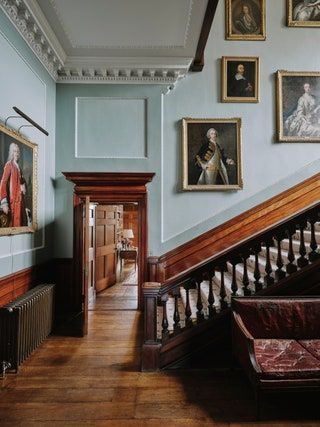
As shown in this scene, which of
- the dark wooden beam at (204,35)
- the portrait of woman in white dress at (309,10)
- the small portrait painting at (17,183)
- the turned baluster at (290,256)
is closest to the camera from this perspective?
the turned baluster at (290,256)

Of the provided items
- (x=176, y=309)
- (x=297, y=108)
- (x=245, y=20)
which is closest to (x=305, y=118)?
(x=297, y=108)

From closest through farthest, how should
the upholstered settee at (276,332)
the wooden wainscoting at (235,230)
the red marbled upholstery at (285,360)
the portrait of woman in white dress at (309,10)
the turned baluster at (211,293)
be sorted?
the red marbled upholstery at (285,360) → the upholstered settee at (276,332) → the turned baluster at (211,293) → the wooden wainscoting at (235,230) → the portrait of woman in white dress at (309,10)

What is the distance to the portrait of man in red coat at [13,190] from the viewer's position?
3.60m

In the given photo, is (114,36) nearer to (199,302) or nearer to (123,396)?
(199,302)

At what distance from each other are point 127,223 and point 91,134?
27.0 ft

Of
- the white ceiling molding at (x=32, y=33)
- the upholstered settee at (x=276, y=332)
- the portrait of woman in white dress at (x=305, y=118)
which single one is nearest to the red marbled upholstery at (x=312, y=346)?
the upholstered settee at (x=276, y=332)

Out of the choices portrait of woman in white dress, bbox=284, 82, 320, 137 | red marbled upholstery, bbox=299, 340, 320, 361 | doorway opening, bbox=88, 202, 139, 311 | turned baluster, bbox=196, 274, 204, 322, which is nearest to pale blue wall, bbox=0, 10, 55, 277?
doorway opening, bbox=88, 202, 139, 311

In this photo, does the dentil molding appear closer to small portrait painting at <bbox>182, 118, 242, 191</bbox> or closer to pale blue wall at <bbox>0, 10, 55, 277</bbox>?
pale blue wall at <bbox>0, 10, 55, 277</bbox>

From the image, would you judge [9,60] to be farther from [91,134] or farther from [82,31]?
[91,134]

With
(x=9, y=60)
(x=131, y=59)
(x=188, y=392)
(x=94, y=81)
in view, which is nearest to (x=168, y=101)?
(x=131, y=59)

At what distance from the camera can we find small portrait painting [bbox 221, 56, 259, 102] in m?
5.70

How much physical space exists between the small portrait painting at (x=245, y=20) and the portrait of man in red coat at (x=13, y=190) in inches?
173

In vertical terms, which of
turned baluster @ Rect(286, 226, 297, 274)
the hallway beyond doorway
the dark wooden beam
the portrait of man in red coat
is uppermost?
the dark wooden beam

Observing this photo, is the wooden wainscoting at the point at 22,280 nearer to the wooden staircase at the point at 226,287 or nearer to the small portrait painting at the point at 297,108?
the wooden staircase at the point at 226,287
